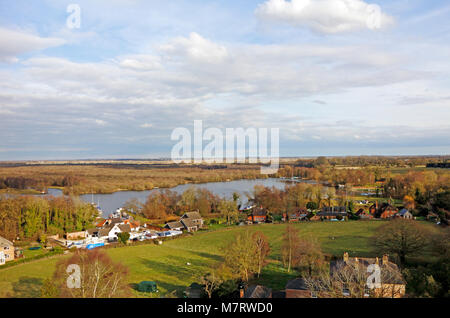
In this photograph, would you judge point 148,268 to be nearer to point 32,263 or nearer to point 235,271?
point 235,271

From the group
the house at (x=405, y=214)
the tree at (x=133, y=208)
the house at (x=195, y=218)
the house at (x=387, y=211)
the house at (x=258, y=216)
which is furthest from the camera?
the tree at (x=133, y=208)

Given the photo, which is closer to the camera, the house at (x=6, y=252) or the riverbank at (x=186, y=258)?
the riverbank at (x=186, y=258)

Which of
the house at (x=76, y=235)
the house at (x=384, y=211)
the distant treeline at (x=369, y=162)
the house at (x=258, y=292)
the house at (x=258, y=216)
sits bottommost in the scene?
the house at (x=76, y=235)

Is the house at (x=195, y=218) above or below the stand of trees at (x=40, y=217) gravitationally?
below

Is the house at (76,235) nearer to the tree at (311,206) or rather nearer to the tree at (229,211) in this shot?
the tree at (229,211)

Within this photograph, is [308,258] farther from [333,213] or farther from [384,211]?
[384,211]

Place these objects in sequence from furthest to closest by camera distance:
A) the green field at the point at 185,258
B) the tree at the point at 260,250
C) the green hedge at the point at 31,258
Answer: the green hedge at the point at 31,258 → the tree at the point at 260,250 → the green field at the point at 185,258

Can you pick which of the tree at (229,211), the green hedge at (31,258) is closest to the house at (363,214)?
the tree at (229,211)
